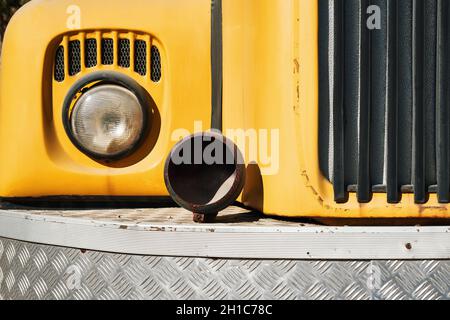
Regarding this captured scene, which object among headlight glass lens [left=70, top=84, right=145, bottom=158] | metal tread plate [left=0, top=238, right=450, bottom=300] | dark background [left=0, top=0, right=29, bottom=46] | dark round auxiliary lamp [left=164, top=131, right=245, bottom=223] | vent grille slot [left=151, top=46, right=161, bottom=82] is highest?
dark background [left=0, top=0, right=29, bottom=46]

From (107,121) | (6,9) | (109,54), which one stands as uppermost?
(6,9)

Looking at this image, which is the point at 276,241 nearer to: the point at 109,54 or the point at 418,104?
the point at 418,104

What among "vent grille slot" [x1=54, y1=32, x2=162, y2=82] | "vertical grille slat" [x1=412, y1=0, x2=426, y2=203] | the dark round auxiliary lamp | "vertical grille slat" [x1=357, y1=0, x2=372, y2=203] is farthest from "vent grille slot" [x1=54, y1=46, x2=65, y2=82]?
"vertical grille slat" [x1=412, y1=0, x2=426, y2=203]

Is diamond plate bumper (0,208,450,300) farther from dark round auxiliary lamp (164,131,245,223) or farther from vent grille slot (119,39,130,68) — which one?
vent grille slot (119,39,130,68)

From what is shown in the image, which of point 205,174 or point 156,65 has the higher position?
point 156,65

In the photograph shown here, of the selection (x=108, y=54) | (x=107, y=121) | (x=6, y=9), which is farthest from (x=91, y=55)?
(x=6, y=9)

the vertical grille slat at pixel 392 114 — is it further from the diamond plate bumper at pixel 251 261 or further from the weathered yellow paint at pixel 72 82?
the weathered yellow paint at pixel 72 82

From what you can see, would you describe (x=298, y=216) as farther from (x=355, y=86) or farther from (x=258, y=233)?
(x=355, y=86)

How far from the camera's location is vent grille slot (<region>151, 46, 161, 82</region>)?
2422 mm

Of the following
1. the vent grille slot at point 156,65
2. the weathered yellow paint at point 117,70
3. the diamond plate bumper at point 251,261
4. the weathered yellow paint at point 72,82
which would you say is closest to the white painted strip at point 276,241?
the diamond plate bumper at point 251,261

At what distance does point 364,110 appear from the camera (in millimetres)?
1903

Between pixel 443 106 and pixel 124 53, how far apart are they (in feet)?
3.69

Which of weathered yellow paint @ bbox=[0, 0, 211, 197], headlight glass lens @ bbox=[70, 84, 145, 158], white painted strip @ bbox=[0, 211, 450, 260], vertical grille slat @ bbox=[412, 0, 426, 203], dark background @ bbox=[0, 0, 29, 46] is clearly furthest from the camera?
dark background @ bbox=[0, 0, 29, 46]

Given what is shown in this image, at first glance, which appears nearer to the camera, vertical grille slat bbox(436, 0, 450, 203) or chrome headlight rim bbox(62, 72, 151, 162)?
vertical grille slat bbox(436, 0, 450, 203)
